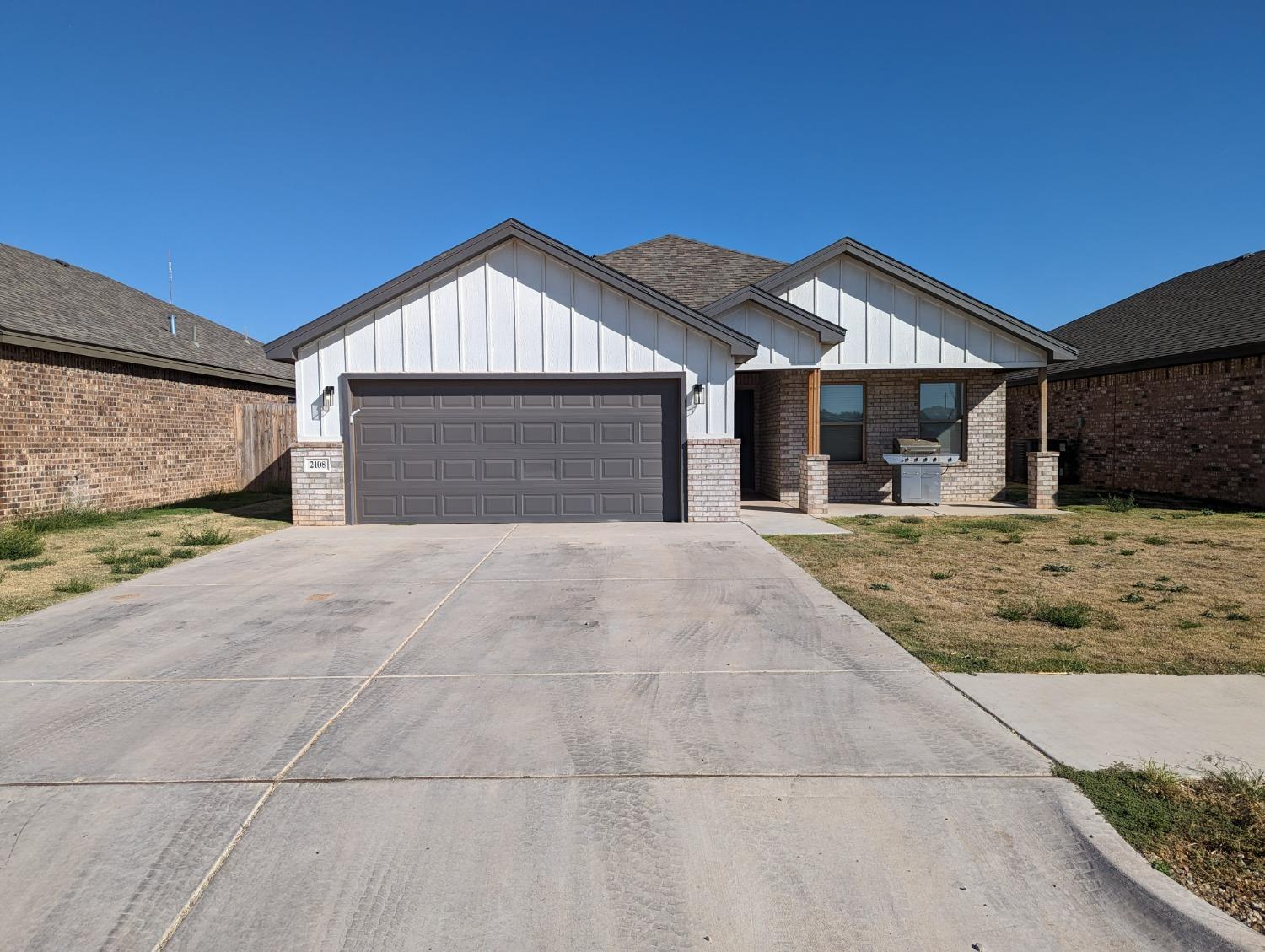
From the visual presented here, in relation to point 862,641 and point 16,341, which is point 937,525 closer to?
point 862,641

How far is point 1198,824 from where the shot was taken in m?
3.04

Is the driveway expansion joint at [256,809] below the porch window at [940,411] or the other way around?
below

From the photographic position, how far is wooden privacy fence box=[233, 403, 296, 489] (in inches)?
768

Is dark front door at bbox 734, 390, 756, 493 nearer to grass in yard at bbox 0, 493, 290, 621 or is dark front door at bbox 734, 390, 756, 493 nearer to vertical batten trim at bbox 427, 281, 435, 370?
vertical batten trim at bbox 427, 281, 435, 370

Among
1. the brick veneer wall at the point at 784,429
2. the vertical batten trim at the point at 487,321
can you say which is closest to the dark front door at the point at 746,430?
the brick veneer wall at the point at 784,429

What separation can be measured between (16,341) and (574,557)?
403 inches

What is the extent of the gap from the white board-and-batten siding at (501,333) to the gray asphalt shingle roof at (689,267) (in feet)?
12.6

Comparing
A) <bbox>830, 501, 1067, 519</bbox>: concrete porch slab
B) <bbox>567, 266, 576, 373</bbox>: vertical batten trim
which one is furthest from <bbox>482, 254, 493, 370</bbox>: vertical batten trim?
<bbox>830, 501, 1067, 519</bbox>: concrete porch slab

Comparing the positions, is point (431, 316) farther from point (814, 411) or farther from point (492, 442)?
point (814, 411)

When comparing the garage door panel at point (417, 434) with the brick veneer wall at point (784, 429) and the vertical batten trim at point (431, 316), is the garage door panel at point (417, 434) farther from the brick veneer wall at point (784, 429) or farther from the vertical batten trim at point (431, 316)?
the brick veneer wall at point (784, 429)

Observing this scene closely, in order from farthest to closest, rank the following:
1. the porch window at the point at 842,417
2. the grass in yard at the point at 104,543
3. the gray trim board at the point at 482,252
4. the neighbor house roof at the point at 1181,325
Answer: the porch window at the point at 842,417, the neighbor house roof at the point at 1181,325, the gray trim board at the point at 482,252, the grass in yard at the point at 104,543

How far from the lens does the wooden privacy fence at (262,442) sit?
19516mm

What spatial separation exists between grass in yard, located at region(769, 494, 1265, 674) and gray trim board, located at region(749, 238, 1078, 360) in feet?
13.2

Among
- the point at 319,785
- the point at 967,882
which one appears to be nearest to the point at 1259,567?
the point at 967,882
